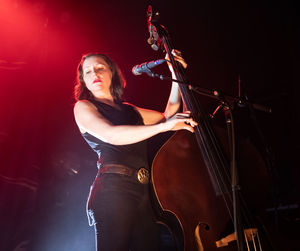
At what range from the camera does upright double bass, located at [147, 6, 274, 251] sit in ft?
4.25

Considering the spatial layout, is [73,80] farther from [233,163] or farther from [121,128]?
[233,163]

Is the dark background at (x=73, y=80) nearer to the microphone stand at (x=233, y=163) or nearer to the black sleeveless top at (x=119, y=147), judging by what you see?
the black sleeveless top at (x=119, y=147)

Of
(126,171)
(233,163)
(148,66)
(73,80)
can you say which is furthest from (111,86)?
(233,163)

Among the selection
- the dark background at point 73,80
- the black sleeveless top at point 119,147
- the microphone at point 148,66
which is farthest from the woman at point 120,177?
the dark background at point 73,80

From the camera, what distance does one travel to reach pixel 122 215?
1457 mm

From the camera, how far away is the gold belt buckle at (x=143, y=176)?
1591mm

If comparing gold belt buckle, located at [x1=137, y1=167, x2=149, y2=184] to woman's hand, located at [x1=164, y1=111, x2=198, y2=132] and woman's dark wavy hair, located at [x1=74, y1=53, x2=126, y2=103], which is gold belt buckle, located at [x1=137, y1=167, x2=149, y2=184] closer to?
woman's hand, located at [x1=164, y1=111, x2=198, y2=132]

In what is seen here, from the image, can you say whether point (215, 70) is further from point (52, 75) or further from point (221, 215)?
point (221, 215)

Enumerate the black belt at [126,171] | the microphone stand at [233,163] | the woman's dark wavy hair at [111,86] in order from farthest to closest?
the woman's dark wavy hair at [111,86] < the black belt at [126,171] < the microphone stand at [233,163]

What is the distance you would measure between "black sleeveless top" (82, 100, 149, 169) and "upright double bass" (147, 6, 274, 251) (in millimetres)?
232

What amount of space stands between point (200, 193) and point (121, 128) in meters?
0.59

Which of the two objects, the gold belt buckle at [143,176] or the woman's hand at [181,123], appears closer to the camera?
the woman's hand at [181,123]

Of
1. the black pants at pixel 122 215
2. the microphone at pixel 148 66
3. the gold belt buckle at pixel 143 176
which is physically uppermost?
the microphone at pixel 148 66

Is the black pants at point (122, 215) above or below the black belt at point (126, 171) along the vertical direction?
below
